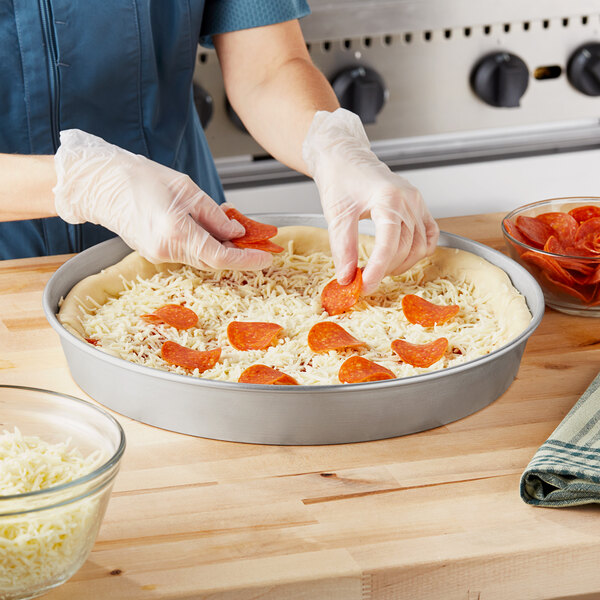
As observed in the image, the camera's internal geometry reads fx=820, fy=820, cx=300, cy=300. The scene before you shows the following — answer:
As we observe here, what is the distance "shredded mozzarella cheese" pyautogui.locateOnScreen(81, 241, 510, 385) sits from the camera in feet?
4.42

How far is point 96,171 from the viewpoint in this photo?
5.00 ft

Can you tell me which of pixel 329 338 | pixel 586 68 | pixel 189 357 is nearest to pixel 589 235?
pixel 329 338

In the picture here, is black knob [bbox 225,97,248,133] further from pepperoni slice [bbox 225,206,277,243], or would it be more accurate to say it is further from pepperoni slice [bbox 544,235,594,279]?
pepperoni slice [bbox 544,235,594,279]

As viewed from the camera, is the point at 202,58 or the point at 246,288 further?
the point at 202,58

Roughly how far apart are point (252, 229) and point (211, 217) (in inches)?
5.6

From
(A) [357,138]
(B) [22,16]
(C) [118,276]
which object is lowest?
(C) [118,276]

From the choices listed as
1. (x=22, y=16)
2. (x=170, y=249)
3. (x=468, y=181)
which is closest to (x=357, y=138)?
(x=170, y=249)

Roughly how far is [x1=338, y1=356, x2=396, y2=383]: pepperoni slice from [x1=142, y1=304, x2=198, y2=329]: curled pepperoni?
13.3 inches

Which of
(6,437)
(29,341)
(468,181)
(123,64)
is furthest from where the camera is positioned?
(468,181)

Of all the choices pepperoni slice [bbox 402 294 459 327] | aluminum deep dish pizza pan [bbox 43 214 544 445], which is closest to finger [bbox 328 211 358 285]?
pepperoni slice [bbox 402 294 459 327]

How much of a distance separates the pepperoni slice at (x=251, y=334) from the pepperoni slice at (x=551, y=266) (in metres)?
0.49

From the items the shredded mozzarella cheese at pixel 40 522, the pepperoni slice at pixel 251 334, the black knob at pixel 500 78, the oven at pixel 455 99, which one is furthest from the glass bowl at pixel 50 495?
the black knob at pixel 500 78

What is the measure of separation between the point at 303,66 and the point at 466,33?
815 mm

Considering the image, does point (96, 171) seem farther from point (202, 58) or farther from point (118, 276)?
point (202, 58)
